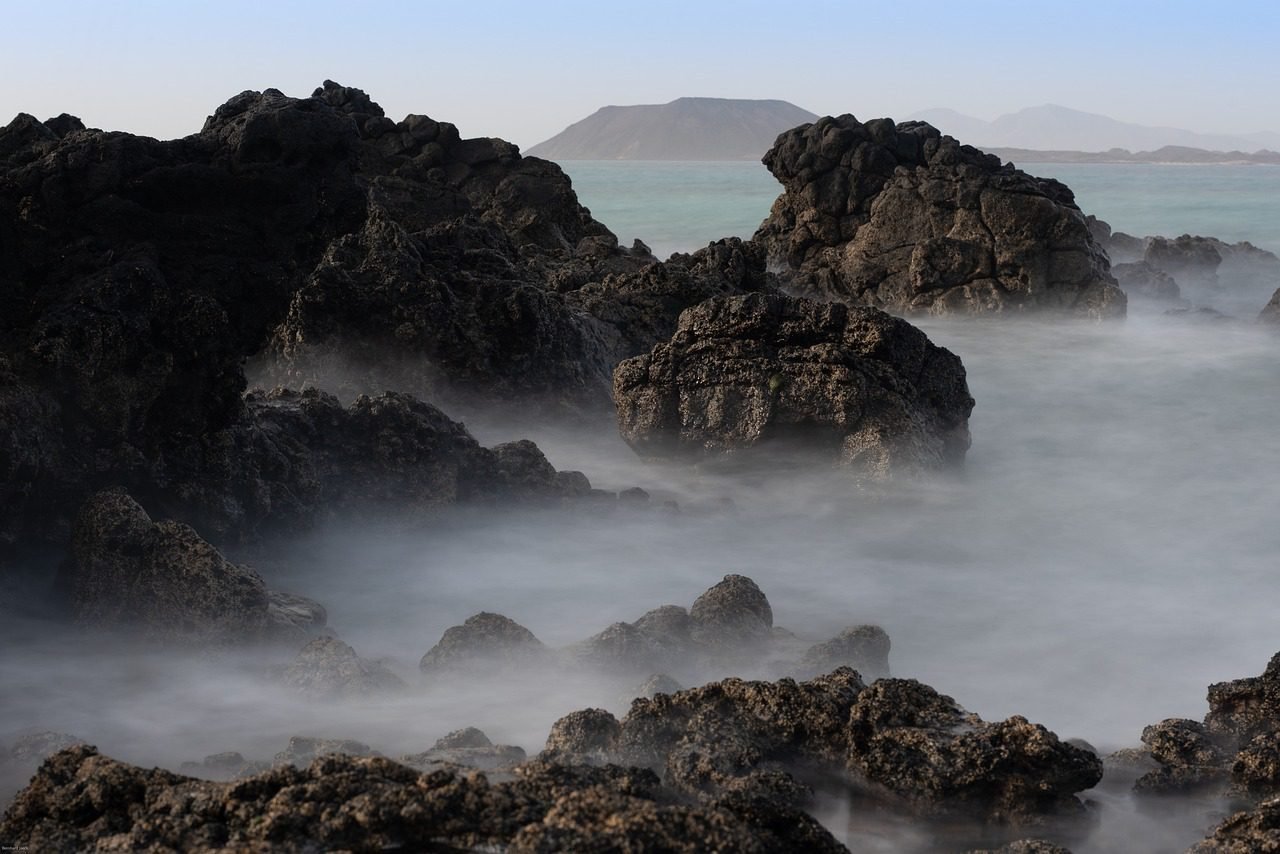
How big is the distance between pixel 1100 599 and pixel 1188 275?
62.6ft

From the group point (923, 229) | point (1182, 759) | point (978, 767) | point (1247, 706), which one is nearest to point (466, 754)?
point (978, 767)

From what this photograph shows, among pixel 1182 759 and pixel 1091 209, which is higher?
pixel 1091 209

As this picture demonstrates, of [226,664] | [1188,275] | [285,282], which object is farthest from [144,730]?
[1188,275]

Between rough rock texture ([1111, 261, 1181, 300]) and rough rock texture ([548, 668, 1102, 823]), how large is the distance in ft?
59.3

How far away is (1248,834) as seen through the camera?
352cm

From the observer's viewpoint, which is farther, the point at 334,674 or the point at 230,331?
the point at 230,331

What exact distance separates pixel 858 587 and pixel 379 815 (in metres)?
5.12

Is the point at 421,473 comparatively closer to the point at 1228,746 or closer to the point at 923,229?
the point at 1228,746

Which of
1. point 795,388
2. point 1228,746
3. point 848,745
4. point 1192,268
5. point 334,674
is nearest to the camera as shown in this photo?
point 848,745

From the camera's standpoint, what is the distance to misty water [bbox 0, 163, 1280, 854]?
5.29 metres

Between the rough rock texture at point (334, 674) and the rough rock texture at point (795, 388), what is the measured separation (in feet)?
14.6

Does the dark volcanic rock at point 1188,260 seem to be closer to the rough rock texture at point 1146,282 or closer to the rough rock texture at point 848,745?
the rough rock texture at point 1146,282

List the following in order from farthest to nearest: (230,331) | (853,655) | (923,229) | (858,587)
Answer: (923,229), (858,587), (230,331), (853,655)

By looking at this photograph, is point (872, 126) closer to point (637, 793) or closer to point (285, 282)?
point (285, 282)
